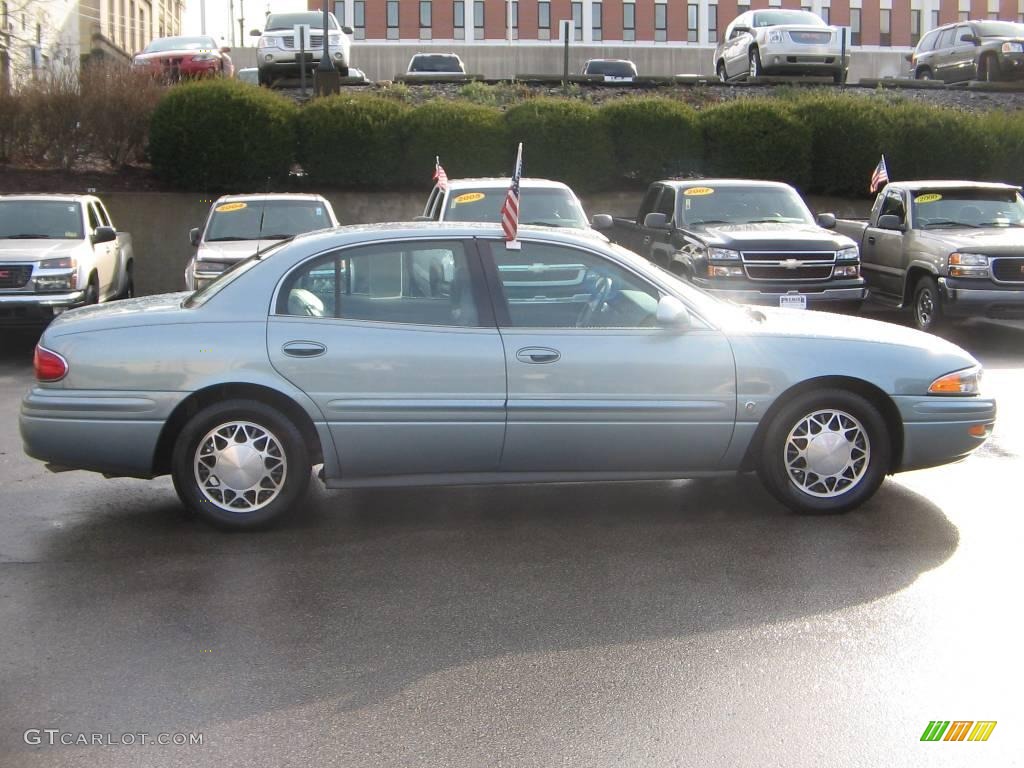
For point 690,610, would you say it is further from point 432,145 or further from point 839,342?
point 432,145

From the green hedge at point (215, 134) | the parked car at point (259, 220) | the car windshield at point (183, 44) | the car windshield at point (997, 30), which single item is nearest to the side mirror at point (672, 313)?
the parked car at point (259, 220)

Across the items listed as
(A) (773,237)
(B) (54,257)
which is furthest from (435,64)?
(A) (773,237)

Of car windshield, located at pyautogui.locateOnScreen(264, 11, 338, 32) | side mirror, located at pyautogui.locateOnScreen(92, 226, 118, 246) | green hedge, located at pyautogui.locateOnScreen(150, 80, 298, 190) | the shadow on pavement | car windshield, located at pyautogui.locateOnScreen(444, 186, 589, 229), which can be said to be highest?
car windshield, located at pyautogui.locateOnScreen(264, 11, 338, 32)

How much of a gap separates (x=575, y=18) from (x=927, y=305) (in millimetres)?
63122

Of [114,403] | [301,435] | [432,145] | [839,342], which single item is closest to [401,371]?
[301,435]

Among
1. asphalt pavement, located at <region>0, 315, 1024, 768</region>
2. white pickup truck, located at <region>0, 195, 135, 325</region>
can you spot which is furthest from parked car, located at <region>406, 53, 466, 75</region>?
asphalt pavement, located at <region>0, 315, 1024, 768</region>

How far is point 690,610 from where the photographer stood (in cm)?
507

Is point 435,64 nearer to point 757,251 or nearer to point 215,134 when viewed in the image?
point 215,134

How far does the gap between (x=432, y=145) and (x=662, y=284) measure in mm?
14421

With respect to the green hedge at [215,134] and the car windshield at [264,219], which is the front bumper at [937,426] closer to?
the car windshield at [264,219]

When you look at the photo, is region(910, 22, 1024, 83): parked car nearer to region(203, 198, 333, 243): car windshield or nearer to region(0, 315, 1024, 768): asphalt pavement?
region(203, 198, 333, 243): car windshield

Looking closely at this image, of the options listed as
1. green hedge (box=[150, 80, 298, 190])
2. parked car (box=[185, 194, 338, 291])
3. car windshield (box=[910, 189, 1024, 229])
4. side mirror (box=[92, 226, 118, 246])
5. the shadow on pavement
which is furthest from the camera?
green hedge (box=[150, 80, 298, 190])

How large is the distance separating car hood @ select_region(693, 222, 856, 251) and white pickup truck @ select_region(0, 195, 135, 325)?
6818 mm

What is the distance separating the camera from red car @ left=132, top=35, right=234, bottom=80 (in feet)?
94.0
